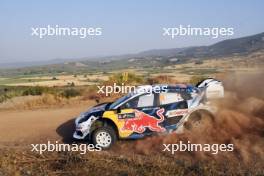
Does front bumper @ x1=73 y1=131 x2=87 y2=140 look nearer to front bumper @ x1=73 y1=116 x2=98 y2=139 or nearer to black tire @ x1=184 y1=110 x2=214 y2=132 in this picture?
front bumper @ x1=73 y1=116 x2=98 y2=139

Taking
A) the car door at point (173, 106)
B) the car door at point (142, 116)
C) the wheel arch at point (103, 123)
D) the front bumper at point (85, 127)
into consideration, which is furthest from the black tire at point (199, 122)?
the front bumper at point (85, 127)

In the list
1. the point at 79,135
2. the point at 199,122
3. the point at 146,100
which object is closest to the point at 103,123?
the point at 79,135

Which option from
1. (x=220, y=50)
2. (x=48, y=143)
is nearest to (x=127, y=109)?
(x=48, y=143)

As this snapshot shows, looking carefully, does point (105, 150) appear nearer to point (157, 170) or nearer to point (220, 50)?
point (157, 170)

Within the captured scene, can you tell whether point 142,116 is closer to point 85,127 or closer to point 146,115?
point 146,115

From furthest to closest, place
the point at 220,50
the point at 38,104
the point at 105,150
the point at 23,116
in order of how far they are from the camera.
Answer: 1. the point at 220,50
2. the point at 38,104
3. the point at 23,116
4. the point at 105,150

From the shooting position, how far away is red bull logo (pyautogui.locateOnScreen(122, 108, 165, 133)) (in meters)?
12.8

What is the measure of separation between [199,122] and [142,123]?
1.61 metres

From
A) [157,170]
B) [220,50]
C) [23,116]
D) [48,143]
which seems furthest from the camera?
[220,50]

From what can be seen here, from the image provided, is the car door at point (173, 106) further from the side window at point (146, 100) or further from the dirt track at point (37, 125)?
the dirt track at point (37, 125)

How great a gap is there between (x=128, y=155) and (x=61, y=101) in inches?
487

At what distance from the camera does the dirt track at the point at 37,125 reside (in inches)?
603

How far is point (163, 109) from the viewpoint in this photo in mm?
12758

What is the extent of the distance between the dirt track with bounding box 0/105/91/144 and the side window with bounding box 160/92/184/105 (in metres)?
3.77
